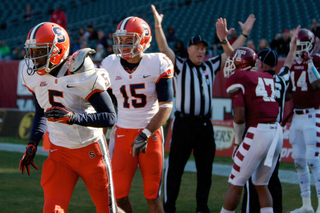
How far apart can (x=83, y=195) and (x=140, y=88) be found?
236 cm

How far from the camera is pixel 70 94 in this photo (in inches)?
107

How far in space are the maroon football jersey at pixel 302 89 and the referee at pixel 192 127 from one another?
92cm

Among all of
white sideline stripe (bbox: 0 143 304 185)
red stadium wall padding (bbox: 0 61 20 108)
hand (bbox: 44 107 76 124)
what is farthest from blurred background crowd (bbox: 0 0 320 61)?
hand (bbox: 44 107 76 124)

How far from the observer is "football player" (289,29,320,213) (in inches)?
173

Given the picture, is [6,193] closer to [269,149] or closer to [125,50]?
[125,50]

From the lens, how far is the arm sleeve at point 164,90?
3256 millimetres

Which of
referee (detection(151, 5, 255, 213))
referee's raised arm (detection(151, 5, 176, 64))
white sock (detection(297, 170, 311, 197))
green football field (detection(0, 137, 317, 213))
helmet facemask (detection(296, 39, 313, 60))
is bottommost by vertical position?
green football field (detection(0, 137, 317, 213))

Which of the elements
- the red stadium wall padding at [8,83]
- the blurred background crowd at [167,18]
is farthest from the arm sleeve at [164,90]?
the red stadium wall padding at [8,83]

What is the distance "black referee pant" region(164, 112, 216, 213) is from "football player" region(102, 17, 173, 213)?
3.01ft

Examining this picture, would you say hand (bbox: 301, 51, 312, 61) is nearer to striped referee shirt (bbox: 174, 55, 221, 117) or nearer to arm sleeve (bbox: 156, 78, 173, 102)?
striped referee shirt (bbox: 174, 55, 221, 117)

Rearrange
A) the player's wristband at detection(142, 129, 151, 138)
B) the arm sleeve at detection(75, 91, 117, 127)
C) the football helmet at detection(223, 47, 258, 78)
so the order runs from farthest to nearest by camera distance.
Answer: the football helmet at detection(223, 47, 258, 78) → the player's wristband at detection(142, 129, 151, 138) → the arm sleeve at detection(75, 91, 117, 127)

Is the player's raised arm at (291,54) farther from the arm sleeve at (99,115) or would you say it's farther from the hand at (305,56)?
the arm sleeve at (99,115)

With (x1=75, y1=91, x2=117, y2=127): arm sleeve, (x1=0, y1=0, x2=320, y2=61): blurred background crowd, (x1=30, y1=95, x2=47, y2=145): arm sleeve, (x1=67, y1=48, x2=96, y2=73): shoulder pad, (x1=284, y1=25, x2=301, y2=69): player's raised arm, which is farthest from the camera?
(x1=0, y1=0, x2=320, y2=61): blurred background crowd

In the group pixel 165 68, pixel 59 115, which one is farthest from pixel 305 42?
pixel 59 115
